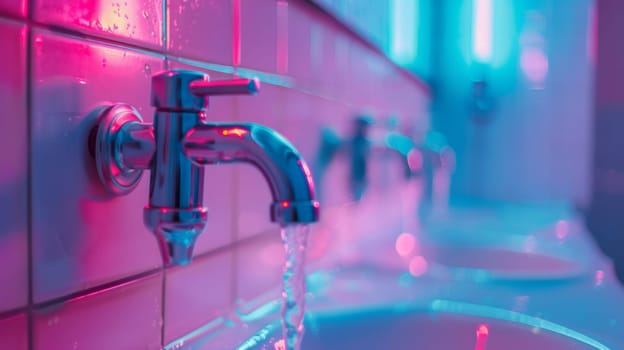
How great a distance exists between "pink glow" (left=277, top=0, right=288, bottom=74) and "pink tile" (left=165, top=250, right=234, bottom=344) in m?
0.24

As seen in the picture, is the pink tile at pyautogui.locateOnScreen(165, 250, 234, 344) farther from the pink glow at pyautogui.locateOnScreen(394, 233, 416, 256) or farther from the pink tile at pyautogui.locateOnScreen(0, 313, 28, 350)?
the pink glow at pyautogui.locateOnScreen(394, 233, 416, 256)

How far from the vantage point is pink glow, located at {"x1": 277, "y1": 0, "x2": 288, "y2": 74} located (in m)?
0.71

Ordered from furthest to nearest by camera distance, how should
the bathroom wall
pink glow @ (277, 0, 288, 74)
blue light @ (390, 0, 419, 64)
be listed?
the bathroom wall, blue light @ (390, 0, 419, 64), pink glow @ (277, 0, 288, 74)

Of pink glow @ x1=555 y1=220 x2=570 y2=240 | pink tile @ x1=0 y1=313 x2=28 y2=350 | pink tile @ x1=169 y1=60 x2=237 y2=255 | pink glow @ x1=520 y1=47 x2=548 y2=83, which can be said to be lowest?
pink glow @ x1=555 y1=220 x2=570 y2=240

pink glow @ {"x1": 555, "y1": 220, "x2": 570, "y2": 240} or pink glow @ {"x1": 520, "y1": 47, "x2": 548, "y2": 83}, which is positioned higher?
pink glow @ {"x1": 520, "y1": 47, "x2": 548, "y2": 83}

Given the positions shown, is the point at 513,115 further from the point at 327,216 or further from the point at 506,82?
the point at 327,216

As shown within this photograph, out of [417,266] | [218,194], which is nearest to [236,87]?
[218,194]

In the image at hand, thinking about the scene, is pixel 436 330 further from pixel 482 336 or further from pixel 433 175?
pixel 433 175

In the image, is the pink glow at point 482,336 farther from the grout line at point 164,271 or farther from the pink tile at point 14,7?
the pink tile at point 14,7

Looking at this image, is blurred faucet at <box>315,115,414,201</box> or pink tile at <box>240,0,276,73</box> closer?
pink tile at <box>240,0,276,73</box>

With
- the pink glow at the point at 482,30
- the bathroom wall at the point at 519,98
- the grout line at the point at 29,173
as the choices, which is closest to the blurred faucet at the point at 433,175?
the bathroom wall at the point at 519,98

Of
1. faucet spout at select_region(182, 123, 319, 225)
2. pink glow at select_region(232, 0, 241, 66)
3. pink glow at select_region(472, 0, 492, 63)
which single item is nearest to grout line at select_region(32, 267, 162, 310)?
faucet spout at select_region(182, 123, 319, 225)

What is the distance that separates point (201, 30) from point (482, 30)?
189 cm

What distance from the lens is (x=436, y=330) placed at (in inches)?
26.8
